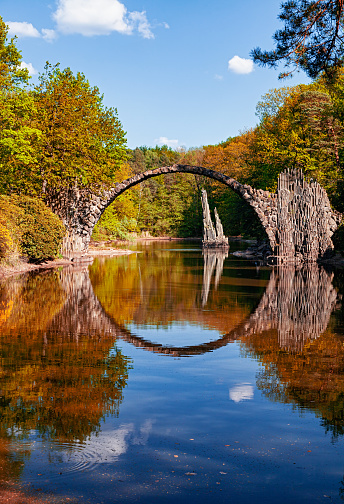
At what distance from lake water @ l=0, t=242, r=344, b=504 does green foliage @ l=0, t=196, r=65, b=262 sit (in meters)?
12.6

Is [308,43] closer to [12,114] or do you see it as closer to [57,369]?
[57,369]

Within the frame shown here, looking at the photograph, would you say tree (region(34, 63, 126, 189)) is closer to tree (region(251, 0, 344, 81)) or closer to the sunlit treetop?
the sunlit treetop

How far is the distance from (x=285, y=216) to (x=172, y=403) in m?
28.5

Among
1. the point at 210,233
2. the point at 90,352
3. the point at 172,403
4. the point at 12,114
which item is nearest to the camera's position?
the point at 172,403

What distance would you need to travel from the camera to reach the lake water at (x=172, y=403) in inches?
197

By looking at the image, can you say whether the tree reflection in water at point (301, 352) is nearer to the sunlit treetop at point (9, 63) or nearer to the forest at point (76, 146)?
the forest at point (76, 146)

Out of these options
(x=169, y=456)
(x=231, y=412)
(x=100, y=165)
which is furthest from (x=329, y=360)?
(x=100, y=165)

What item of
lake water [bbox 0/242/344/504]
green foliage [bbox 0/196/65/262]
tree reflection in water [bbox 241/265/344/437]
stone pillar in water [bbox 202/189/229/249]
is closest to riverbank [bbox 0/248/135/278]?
green foliage [bbox 0/196/65/262]

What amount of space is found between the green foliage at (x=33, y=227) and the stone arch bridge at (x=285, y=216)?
12.7 ft

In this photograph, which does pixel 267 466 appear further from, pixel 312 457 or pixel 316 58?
pixel 316 58

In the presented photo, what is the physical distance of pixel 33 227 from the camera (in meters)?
28.6

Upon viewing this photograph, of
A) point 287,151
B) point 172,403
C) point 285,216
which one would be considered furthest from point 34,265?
point 287,151

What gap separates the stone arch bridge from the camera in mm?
34156

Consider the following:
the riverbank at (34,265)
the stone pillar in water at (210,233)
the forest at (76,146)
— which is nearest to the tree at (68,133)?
the forest at (76,146)
